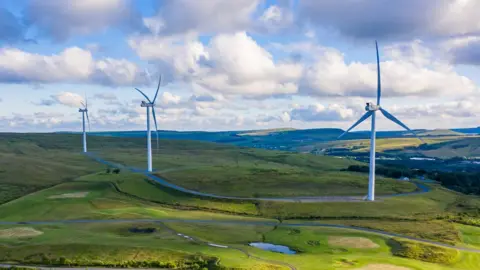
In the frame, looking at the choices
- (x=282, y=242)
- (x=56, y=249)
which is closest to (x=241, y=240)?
(x=282, y=242)

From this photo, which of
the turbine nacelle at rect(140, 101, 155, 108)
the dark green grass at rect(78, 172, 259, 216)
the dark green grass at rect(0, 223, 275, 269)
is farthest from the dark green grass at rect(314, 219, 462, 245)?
the turbine nacelle at rect(140, 101, 155, 108)

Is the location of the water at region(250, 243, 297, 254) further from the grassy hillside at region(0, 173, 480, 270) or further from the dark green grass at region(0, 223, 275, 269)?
the dark green grass at region(0, 223, 275, 269)

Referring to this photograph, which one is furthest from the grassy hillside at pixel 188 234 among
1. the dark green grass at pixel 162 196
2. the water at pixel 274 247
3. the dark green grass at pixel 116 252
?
the water at pixel 274 247

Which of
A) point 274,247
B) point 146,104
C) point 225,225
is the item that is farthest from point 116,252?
point 146,104

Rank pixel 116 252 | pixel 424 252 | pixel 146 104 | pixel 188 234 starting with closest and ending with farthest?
pixel 116 252
pixel 424 252
pixel 188 234
pixel 146 104

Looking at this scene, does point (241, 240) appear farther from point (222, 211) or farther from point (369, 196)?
point (369, 196)

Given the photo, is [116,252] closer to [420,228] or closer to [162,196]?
[420,228]
